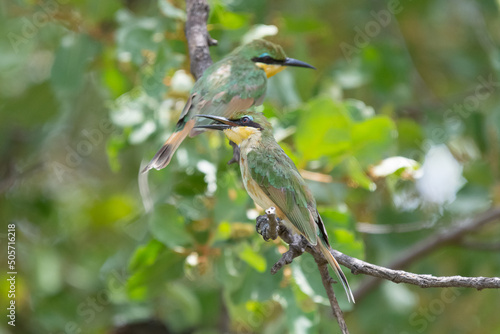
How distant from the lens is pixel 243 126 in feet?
7.93

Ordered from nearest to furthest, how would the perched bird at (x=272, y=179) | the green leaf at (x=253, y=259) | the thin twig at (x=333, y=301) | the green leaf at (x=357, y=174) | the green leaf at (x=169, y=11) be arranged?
the thin twig at (x=333, y=301) < the perched bird at (x=272, y=179) < the green leaf at (x=253, y=259) < the green leaf at (x=357, y=174) < the green leaf at (x=169, y=11)

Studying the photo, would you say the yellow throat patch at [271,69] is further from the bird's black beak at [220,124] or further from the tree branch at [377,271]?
the tree branch at [377,271]

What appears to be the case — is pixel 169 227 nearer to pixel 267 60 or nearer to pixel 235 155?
pixel 235 155

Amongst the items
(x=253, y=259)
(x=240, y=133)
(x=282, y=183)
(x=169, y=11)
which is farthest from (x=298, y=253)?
(x=169, y=11)

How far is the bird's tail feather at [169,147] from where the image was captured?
8.10 feet

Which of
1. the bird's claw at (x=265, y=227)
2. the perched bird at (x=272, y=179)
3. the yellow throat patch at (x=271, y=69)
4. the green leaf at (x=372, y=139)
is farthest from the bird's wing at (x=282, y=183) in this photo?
the yellow throat patch at (x=271, y=69)

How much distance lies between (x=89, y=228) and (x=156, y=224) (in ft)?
6.79

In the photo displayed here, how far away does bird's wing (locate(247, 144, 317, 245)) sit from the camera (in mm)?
2080

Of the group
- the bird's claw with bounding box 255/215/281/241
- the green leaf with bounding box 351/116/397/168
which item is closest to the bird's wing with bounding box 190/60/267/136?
the green leaf with bounding box 351/116/397/168

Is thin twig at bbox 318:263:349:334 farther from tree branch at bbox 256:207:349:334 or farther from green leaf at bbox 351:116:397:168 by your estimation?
green leaf at bbox 351:116:397:168

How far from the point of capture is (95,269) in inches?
150

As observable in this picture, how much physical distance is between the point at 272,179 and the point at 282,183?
1.4 inches

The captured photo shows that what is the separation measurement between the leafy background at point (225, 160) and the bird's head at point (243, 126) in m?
0.18

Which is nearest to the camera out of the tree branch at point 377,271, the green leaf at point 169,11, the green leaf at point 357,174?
the tree branch at point 377,271
